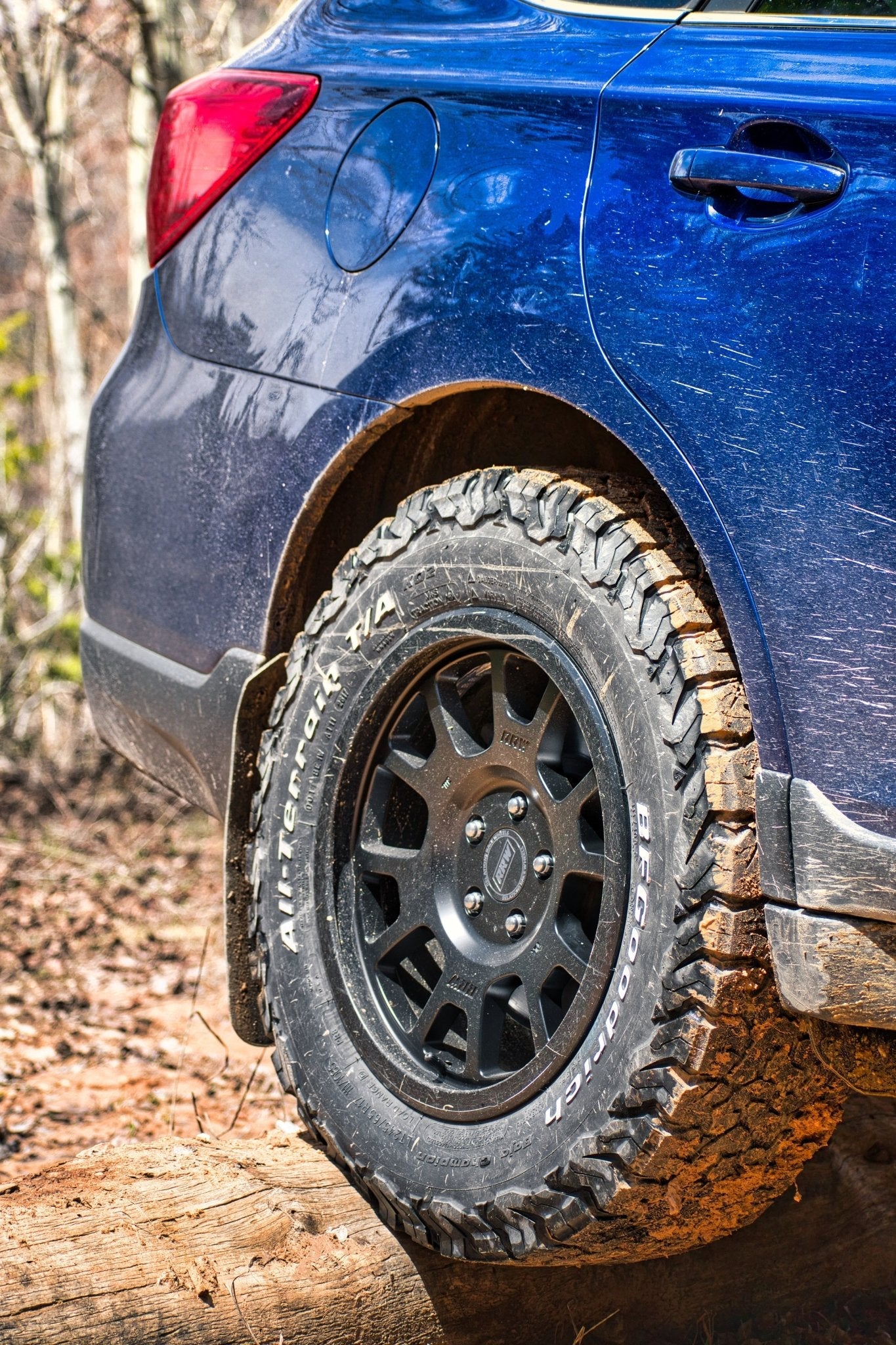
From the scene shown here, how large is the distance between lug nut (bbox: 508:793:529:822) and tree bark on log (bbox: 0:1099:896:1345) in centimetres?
66

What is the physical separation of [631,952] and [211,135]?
5.77 feet

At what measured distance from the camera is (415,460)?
2287 millimetres

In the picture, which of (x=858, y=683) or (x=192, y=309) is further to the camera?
(x=192, y=309)

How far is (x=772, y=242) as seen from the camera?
155cm

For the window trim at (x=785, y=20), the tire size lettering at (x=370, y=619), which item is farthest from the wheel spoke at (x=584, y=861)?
the window trim at (x=785, y=20)

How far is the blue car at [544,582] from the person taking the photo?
4.94 ft

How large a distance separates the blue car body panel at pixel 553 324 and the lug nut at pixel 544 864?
0.40m

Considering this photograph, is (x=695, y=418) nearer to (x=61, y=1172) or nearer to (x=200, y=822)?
(x=61, y=1172)

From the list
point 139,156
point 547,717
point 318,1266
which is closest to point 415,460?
point 547,717

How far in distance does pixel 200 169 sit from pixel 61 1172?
1.84 meters

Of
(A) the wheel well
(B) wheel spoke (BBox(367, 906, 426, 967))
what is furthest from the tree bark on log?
(A) the wheel well

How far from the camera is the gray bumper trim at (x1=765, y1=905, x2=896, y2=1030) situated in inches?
56.6

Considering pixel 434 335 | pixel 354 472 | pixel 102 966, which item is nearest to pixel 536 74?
pixel 434 335

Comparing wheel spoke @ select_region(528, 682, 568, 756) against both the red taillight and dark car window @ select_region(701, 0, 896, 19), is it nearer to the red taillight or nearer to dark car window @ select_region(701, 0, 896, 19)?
dark car window @ select_region(701, 0, 896, 19)
